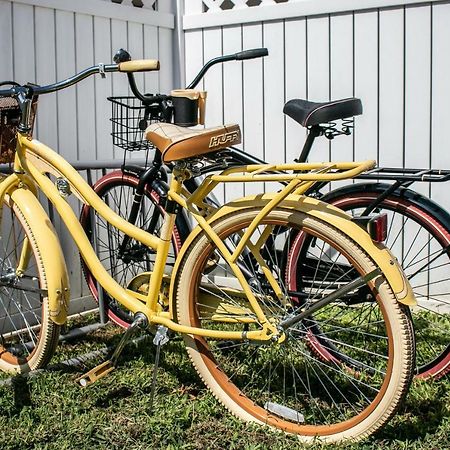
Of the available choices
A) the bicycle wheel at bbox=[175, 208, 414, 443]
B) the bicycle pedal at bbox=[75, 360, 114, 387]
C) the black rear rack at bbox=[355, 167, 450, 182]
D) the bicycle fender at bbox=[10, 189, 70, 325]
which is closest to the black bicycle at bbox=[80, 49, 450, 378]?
the black rear rack at bbox=[355, 167, 450, 182]

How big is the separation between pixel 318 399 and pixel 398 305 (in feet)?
2.69

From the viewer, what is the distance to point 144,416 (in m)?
2.96

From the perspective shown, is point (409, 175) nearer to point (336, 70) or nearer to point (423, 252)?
point (423, 252)

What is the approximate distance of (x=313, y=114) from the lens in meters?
3.06

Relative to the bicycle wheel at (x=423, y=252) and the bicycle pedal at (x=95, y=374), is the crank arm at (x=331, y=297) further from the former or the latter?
the bicycle pedal at (x=95, y=374)

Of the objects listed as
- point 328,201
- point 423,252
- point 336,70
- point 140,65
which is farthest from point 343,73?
point 140,65

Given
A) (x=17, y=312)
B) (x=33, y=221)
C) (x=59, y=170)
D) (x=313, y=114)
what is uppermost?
(x=313, y=114)

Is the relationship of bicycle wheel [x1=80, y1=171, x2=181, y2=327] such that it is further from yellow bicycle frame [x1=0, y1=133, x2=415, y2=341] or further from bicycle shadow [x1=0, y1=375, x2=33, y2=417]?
bicycle shadow [x1=0, y1=375, x2=33, y2=417]

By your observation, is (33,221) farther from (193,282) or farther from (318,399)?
(318,399)

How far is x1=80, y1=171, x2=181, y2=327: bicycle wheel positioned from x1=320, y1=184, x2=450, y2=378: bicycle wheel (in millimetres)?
974

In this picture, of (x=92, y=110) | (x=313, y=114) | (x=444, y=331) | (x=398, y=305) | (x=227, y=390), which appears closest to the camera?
(x=398, y=305)

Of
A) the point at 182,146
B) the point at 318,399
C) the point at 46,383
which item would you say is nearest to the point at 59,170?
the point at 182,146

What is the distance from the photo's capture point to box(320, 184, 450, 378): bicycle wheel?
2.99 metres

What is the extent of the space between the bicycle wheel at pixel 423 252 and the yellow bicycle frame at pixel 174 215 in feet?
0.73
